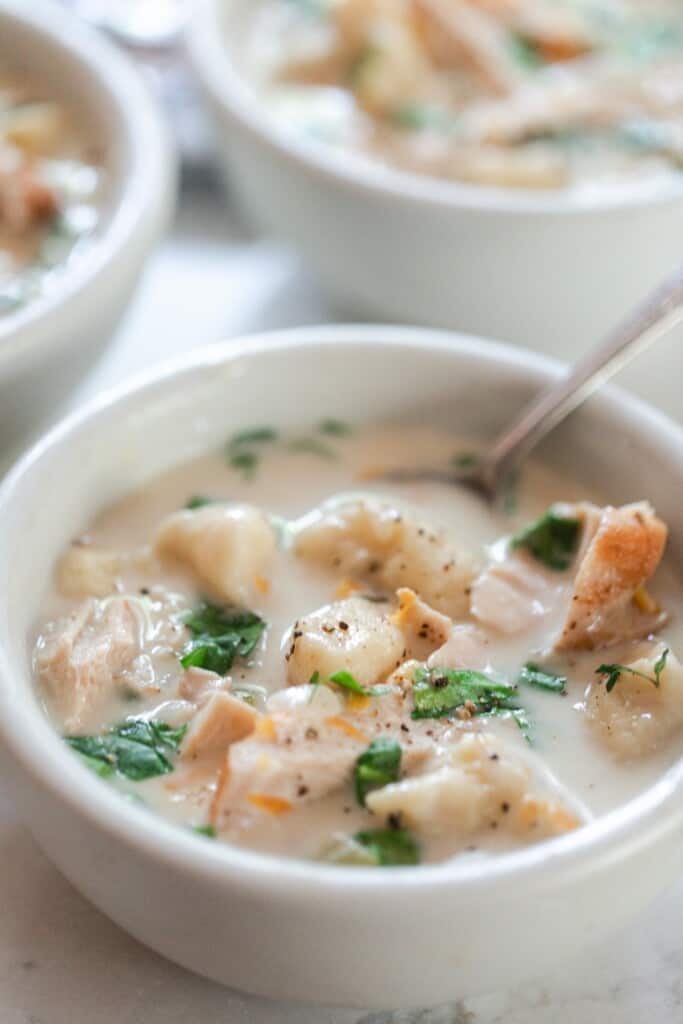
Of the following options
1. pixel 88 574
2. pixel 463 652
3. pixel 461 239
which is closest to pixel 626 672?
pixel 463 652

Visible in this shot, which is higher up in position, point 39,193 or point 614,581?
point 39,193

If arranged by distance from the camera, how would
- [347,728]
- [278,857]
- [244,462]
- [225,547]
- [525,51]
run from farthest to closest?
[525,51] < [244,462] < [225,547] < [347,728] < [278,857]

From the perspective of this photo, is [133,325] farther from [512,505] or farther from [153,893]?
[153,893]

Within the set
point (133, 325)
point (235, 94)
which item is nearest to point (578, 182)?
point (235, 94)

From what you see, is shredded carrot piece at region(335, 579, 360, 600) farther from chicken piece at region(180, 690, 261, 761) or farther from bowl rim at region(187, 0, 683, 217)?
bowl rim at region(187, 0, 683, 217)

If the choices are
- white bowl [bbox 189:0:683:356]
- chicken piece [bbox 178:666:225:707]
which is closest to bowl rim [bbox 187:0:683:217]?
white bowl [bbox 189:0:683:356]

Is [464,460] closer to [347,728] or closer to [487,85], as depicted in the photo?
[347,728]

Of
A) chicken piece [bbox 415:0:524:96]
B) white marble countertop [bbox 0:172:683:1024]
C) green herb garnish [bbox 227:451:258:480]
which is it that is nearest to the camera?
white marble countertop [bbox 0:172:683:1024]
